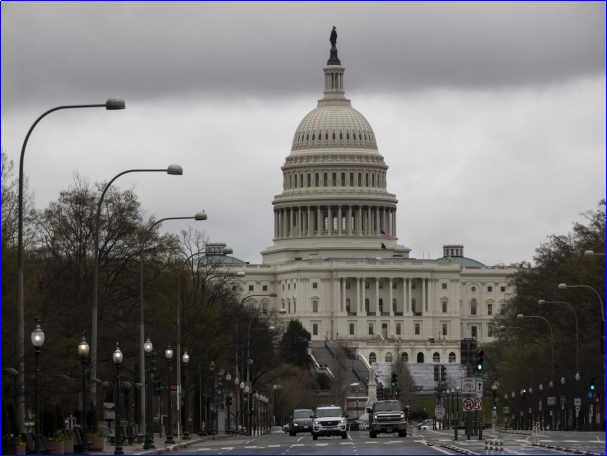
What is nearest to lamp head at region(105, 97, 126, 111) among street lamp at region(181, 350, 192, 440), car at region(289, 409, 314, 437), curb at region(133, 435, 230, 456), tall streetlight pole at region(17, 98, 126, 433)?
tall streetlight pole at region(17, 98, 126, 433)

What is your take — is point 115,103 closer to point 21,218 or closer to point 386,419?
point 21,218

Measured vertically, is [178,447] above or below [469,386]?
below

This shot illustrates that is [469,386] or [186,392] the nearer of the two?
[469,386]

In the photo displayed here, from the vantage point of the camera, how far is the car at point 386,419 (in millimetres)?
76750

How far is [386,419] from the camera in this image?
254 ft

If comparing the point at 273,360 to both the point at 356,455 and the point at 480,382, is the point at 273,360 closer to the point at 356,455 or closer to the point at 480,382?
the point at 480,382

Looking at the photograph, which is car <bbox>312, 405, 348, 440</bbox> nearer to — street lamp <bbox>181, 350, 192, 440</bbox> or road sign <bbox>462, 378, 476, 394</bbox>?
street lamp <bbox>181, 350, 192, 440</bbox>

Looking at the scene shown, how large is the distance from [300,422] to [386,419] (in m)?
13.9

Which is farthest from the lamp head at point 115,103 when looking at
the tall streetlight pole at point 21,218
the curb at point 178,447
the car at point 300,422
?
the car at point 300,422

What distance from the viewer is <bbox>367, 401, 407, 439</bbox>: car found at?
76.8 m

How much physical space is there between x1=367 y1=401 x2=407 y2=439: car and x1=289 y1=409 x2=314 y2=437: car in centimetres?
1082

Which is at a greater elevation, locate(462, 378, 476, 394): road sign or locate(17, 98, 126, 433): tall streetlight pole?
locate(17, 98, 126, 433): tall streetlight pole

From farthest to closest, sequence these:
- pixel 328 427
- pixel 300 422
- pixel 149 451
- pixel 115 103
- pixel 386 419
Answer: pixel 300 422 < pixel 386 419 < pixel 328 427 < pixel 149 451 < pixel 115 103

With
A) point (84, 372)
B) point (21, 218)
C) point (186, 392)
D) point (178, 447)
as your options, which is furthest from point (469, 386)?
point (186, 392)
